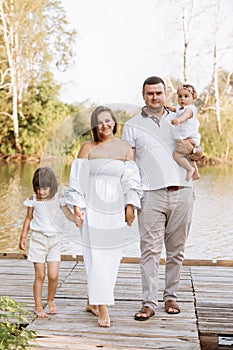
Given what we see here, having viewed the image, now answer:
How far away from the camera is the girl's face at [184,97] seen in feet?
11.5

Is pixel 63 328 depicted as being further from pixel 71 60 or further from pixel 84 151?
pixel 71 60

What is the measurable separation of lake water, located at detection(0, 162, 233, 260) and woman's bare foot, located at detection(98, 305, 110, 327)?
384 mm

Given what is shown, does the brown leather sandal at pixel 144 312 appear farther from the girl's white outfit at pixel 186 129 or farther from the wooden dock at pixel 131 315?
the girl's white outfit at pixel 186 129

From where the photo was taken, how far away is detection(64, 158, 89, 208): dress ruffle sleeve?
322 centimetres

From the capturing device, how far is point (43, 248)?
11.1ft

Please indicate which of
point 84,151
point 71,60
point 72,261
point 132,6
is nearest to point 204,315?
point 84,151

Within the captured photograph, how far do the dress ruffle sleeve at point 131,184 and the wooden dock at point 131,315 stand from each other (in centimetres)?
62

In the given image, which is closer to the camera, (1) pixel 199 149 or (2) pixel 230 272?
(1) pixel 199 149

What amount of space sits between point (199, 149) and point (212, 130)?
50.6 ft

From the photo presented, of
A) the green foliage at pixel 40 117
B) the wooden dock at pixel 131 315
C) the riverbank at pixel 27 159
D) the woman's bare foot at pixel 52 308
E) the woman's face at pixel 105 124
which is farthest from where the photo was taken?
the green foliage at pixel 40 117

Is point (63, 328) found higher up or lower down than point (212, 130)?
higher up

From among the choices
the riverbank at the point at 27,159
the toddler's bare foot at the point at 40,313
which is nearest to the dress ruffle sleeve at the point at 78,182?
the toddler's bare foot at the point at 40,313

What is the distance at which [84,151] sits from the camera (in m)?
3.22

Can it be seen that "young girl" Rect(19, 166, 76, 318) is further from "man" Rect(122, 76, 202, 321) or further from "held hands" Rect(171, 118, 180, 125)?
"held hands" Rect(171, 118, 180, 125)
